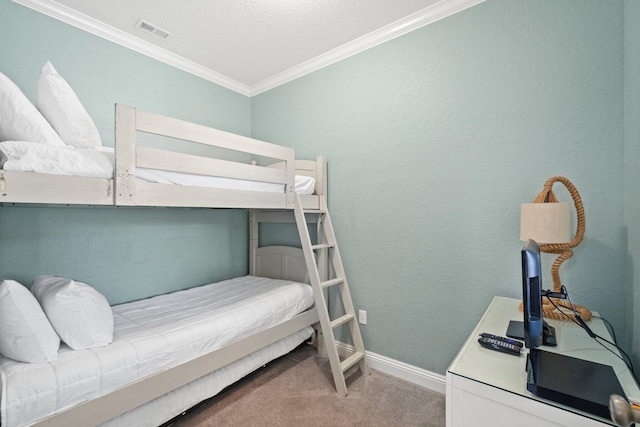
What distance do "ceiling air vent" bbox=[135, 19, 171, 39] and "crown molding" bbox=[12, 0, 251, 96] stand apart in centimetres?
18

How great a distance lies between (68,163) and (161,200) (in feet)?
1.30

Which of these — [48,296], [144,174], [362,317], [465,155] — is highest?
[465,155]

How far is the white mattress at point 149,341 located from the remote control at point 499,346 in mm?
1391

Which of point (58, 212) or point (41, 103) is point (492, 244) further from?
point (58, 212)

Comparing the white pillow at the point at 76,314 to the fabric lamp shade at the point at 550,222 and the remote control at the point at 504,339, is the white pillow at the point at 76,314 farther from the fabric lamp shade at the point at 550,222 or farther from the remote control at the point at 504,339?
the fabric lamp shade at the point at 550,222

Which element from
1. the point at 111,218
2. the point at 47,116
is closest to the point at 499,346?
the point at 47,116

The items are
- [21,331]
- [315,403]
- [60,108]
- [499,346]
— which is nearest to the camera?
[499,346]

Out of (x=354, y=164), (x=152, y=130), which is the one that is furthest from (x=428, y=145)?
(x=152, y=130)

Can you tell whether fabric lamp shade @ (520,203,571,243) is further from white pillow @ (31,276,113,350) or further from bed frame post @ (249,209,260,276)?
bed frame post @ (249,209,260,276)

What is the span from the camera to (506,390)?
86 centimetres

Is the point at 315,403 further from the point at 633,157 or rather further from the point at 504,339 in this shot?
the point at 633,157

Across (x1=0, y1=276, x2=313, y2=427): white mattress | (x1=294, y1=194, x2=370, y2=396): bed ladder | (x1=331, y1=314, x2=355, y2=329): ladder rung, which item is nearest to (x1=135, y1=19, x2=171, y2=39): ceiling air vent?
(x1=294, y1=194, x2=370, y2=396): bed ladder

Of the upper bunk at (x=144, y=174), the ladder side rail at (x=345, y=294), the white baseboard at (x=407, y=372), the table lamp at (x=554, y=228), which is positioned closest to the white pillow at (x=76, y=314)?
the upper bunk at (x=144, y=174)

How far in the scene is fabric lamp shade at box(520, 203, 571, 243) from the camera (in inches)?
52.1
